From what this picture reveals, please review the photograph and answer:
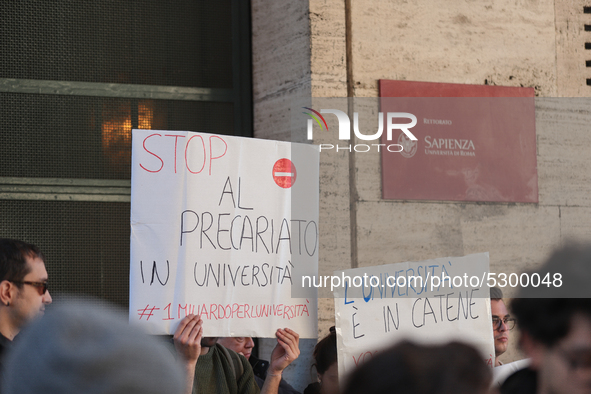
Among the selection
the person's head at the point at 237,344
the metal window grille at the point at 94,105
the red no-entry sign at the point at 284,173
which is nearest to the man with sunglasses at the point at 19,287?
Answer: the person's head at the point at 237,344

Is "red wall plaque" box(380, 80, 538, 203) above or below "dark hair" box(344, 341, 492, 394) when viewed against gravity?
above

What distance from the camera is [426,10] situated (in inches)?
224

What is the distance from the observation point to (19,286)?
3.12 metres

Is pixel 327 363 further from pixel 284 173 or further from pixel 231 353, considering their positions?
pixel 284 173

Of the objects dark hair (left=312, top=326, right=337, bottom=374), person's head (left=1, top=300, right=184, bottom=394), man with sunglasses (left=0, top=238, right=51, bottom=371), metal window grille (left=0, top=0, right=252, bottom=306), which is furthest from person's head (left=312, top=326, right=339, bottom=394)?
person's head (left=1, top=300, right=184, bottom=394)

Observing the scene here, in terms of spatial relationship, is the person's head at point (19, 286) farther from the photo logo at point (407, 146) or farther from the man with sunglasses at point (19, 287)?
the photo logo at point (407, 146)

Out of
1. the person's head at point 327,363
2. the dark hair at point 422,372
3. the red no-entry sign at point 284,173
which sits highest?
the red no-entry sign at point 284,173

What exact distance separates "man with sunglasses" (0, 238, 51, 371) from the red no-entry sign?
50.9 inches

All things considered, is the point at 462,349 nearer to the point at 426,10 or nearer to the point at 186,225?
the point at 186,225

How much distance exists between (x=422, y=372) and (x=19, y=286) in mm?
2582

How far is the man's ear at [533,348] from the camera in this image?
6.08 feet

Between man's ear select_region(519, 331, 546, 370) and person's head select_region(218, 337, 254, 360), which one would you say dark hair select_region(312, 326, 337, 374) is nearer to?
person's head select_region(218, 337, 254, 360)

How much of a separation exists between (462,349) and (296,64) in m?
4.70

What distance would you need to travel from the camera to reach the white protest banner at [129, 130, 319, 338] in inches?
136
